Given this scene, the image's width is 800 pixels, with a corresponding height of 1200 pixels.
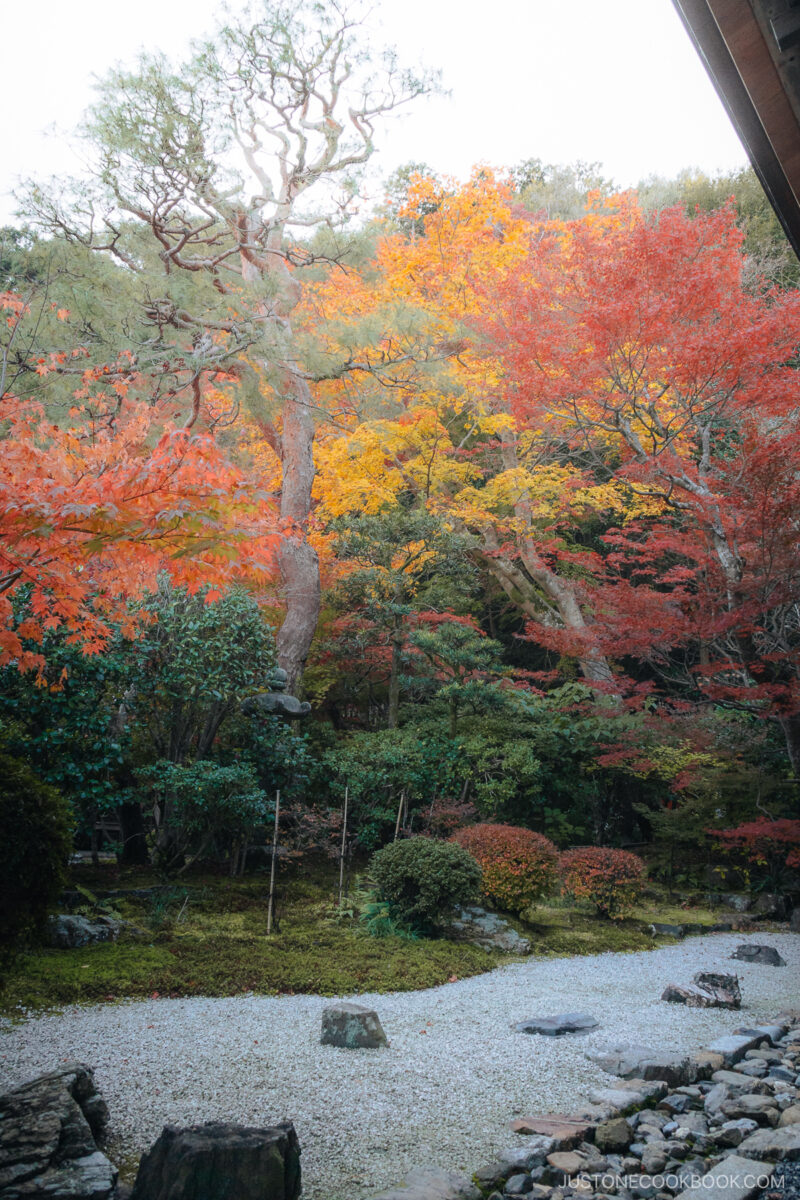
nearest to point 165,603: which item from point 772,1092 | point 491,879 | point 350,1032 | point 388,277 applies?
point 491,879

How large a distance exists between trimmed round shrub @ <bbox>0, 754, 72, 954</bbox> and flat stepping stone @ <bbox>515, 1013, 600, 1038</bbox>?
2.61m

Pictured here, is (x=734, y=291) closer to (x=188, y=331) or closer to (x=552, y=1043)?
(x=188, y=331)

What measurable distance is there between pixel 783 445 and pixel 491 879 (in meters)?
4.72

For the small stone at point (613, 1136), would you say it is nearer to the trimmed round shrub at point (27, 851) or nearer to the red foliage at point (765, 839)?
the trimmed round shrub at point (27, 851)

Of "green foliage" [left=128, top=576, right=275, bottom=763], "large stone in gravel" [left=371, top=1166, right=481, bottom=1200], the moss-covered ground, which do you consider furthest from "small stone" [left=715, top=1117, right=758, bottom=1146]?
"green foliage" [left=128, top=576, right=275, bottom=763]

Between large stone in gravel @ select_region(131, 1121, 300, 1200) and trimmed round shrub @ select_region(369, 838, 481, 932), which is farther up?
trimmed round shrub @ select_region(369, 838, 481, 932)

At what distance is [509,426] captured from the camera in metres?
12.1

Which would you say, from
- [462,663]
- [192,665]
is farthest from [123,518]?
[462,663]

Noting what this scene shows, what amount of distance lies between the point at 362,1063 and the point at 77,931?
2.65 meters

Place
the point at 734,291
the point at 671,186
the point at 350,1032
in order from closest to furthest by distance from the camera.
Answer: the point at 350,1032 < the point at 734,291 < the point at 671,186

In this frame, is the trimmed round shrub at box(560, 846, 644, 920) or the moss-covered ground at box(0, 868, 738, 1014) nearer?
the moss-covered ground at box(0, 868, 738, 1014)

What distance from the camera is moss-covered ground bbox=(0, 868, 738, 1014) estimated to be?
4.23 m

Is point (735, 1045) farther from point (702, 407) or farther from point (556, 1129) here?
point (702, 407)

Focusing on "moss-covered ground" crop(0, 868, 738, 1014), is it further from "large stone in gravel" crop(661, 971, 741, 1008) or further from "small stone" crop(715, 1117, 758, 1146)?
"small stone" crop(715, 1117, 758, 1146)
